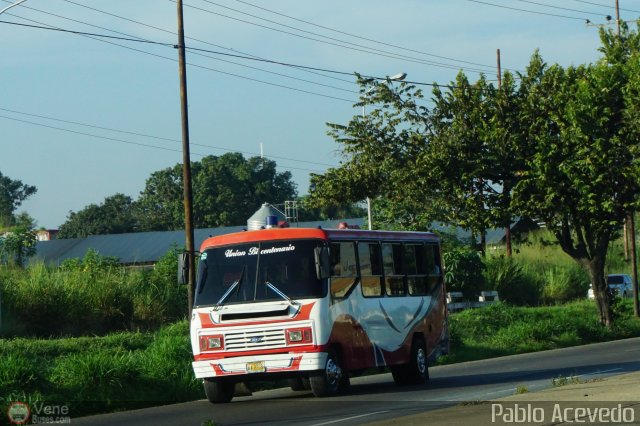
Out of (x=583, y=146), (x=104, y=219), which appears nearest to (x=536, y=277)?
(x=583, y=146)

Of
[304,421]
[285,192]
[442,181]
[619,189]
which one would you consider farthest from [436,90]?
[285,192]

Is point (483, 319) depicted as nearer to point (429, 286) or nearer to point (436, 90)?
point (436, 90)

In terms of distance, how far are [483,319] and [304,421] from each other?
2077 cm

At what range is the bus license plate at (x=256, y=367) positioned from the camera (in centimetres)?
1738

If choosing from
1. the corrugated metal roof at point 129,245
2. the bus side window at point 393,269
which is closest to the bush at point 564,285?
the corrugated metal roof at point 129,245

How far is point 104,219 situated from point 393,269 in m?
84.3

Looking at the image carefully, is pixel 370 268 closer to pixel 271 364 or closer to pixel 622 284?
pixel 271 364

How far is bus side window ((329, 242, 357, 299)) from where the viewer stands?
1830 cm

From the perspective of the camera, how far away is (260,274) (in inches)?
711

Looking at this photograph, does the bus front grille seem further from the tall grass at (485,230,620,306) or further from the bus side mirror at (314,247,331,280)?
the tall grass at (485,230,620,306)

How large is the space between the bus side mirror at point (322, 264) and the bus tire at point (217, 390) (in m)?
2.48

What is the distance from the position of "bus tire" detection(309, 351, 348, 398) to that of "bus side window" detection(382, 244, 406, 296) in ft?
9.22

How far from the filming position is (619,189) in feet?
110

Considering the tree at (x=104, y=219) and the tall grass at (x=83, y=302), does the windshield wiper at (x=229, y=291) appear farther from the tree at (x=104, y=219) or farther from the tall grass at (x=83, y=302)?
the tree at (x=104, y=219)
